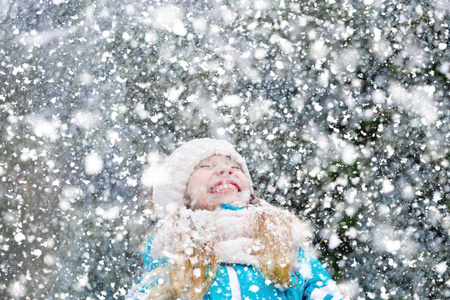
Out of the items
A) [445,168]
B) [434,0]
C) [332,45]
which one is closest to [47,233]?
[332,45]

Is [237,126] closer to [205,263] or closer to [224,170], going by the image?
[224,170]

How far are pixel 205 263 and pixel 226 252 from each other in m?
0.07

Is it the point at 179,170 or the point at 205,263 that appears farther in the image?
the point at 179,170

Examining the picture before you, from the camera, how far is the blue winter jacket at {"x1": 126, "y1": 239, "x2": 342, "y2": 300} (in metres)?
1.10

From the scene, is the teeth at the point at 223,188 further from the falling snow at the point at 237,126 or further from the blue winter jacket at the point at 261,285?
the falling snow at the point at 237,126

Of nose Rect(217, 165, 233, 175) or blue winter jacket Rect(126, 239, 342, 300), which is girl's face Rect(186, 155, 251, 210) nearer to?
nose Rect(217, 165, 233, 175)

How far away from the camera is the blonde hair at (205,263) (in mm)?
1104

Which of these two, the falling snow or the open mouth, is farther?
the falling snow

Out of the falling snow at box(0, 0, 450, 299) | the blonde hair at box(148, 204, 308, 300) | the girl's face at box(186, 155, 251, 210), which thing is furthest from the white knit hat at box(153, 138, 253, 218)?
the falling snow at box(0, 0, 450, 299)

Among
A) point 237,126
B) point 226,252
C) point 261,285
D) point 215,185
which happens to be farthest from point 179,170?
point 237,126

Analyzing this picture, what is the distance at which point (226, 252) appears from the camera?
3.70 feet

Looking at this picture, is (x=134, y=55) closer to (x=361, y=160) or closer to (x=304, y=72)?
(x=304, y=72)

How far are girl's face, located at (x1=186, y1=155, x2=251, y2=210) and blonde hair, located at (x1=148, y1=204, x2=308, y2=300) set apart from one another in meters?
0.12

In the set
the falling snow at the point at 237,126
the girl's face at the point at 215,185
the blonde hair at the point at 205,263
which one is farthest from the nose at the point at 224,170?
the falling snow at the point at 237,126
